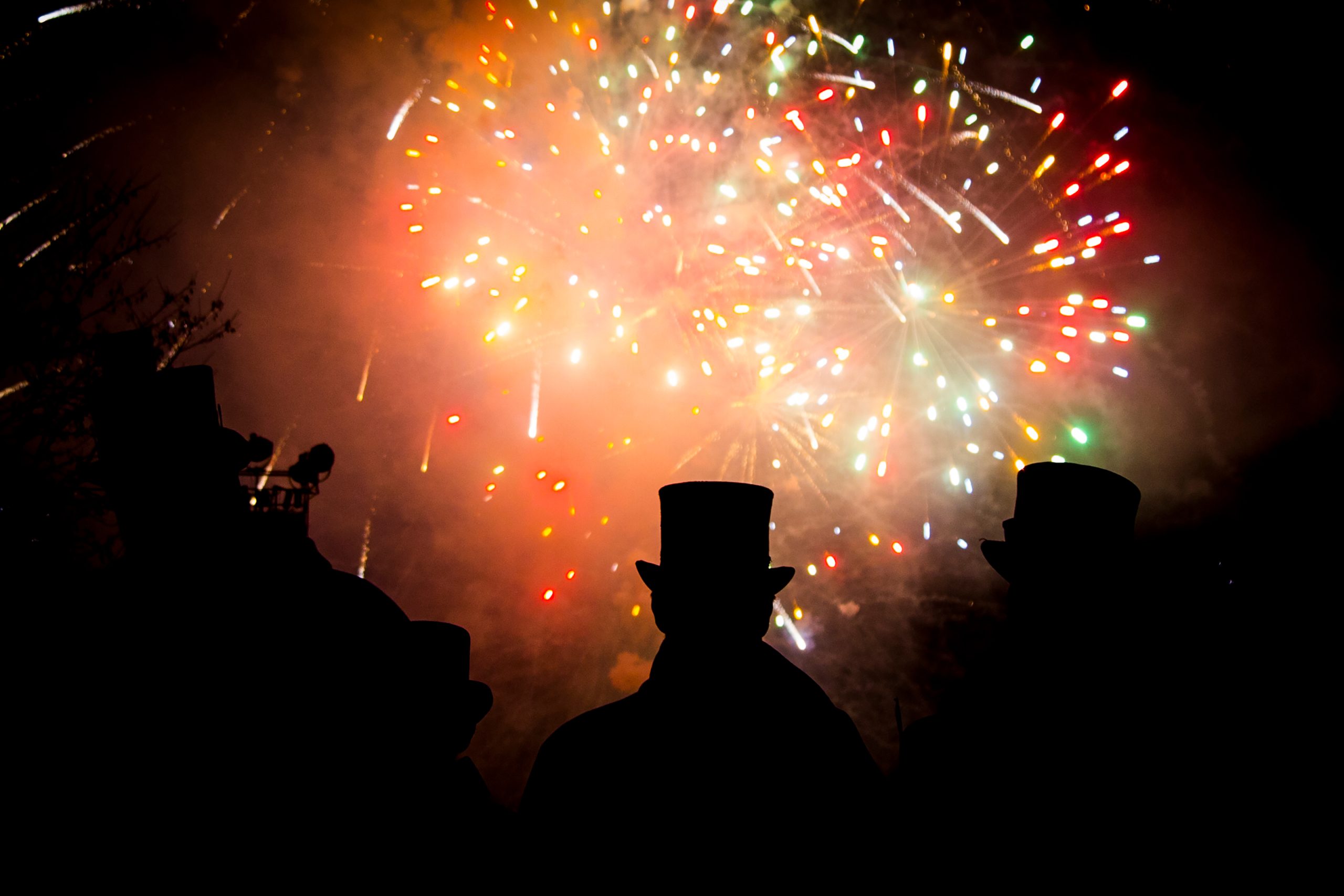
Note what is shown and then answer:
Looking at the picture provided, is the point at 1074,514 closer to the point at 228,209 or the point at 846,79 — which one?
the point at 846,79

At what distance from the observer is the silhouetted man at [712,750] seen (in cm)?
246

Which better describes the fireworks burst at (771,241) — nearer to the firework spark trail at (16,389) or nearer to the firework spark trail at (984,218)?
the firework spark trail at (984,218)

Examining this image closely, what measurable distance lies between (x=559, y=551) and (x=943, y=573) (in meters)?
7.93

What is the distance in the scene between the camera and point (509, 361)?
13266 mm

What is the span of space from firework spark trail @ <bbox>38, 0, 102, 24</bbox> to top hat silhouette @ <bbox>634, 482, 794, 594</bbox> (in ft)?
42.3

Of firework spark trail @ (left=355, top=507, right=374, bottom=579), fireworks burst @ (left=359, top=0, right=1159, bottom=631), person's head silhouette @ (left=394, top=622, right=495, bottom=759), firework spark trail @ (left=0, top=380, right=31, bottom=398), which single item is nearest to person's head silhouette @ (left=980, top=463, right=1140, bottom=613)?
person's head silhouette @ (left=394, top=622, right=495, bottom=759)

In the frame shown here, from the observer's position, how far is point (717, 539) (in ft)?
8.70

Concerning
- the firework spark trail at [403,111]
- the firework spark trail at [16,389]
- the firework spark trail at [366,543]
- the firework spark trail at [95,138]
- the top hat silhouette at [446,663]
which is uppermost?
the firework spark trail at [403,111]

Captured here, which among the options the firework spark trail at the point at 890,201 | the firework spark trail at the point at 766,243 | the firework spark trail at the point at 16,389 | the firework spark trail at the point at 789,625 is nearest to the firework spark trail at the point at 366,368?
the firework spark trail at the point at 766,243

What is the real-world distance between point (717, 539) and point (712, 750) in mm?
863

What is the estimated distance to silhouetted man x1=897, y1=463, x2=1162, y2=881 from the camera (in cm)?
239

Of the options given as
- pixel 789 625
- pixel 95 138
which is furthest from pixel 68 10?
pixel 789 625

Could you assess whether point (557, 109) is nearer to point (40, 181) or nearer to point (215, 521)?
point (40, 181)

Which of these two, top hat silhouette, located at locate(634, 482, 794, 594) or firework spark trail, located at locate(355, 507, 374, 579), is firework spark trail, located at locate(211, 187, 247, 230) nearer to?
firework spark trail, located at locate(355, 507, 374, 579)
